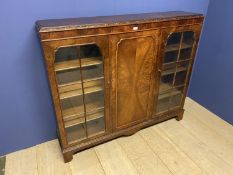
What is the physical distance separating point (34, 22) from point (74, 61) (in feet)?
1.31

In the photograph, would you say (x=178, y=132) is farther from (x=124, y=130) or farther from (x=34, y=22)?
(x=34, y=22)

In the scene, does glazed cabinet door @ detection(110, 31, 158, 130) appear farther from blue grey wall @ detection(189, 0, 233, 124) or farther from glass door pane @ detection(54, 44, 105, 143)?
blue grey wall @ detection(189, 0, 233, 124)

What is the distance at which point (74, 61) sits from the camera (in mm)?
1339

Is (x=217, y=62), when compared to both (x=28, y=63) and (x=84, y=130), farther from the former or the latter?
(x=28, y=63)

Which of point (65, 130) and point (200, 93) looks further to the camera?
point (200, 93)

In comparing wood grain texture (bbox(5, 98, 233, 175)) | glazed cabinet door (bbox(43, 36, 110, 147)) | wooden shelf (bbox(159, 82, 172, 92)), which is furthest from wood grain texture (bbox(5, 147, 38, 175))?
wooden shelf (bbox(159, 82, 172, 92))

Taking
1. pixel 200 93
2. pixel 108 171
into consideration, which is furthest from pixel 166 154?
pixel 200 93

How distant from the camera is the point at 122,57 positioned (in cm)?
145

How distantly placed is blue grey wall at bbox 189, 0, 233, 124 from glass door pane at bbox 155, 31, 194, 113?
1.70ft

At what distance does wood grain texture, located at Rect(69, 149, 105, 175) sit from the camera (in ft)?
5.13

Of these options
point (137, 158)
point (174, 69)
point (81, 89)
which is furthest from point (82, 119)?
point (174, 69)

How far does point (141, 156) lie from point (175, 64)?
0.91 m

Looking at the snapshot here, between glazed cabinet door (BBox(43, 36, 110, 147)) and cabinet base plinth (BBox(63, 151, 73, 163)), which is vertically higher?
glazed cabinet door (BBox(43, 36, 110, 147))

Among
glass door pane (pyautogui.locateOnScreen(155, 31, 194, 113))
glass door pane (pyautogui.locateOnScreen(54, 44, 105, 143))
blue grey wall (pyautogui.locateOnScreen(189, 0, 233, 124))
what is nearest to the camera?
glass door pane (pyautogui.locateOnScreen(54, 44, 105, 143))
